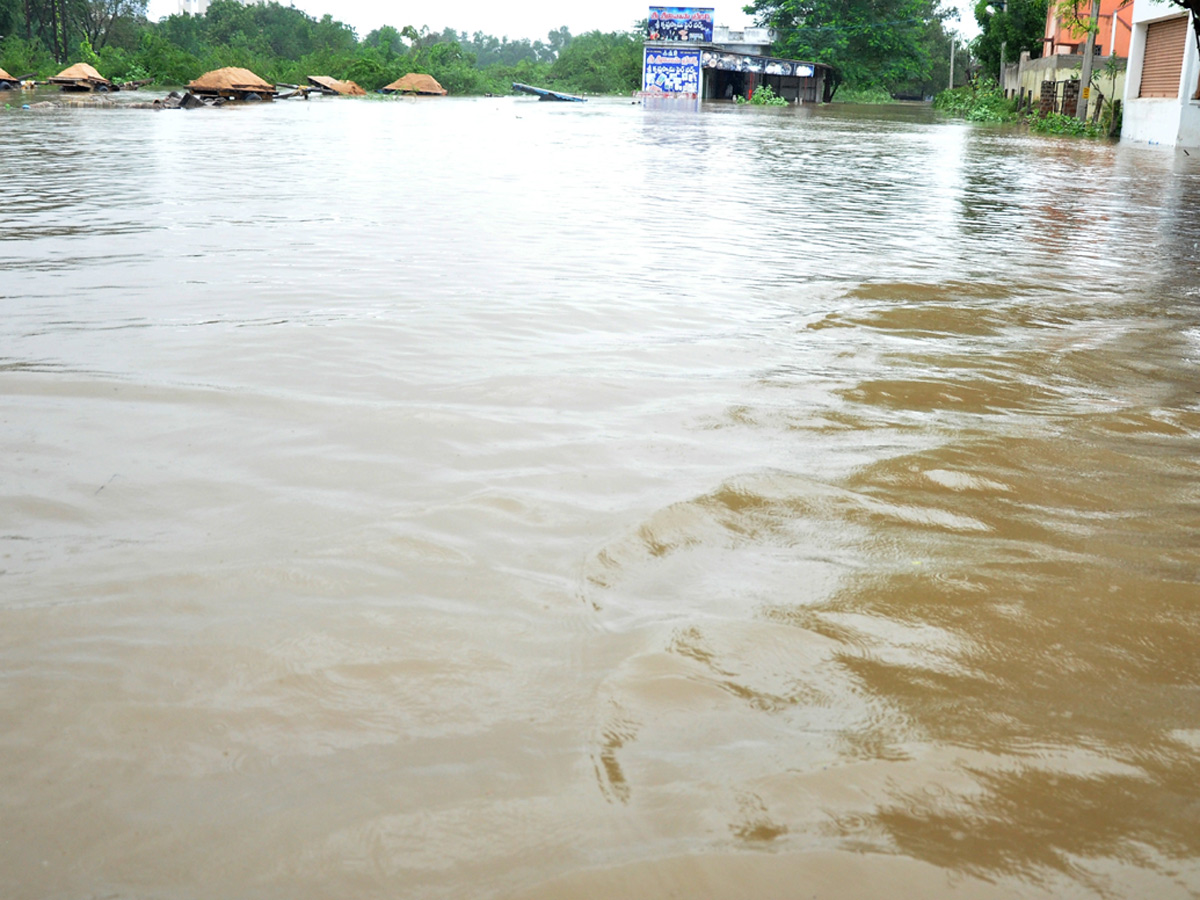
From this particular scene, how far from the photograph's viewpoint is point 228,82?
43906 mm

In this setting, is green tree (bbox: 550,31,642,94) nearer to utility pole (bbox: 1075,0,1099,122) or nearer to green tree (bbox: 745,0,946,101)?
green tree (bbox: 745,0,946,101)

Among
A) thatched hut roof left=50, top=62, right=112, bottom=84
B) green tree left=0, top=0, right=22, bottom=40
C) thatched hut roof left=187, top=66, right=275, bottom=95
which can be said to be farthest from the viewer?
green tree left=0, top=0, right=22, bottom=40

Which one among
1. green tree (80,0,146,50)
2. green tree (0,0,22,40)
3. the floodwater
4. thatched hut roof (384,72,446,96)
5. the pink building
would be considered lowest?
the floodwater

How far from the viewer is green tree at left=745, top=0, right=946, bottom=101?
61.3 meters

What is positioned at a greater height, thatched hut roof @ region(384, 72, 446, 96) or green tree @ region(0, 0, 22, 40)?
green tree @ region(0, 0, 22, 40)

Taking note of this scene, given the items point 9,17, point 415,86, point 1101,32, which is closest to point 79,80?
point 9,17

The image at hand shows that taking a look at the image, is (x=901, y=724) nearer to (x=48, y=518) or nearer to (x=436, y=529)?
(x=436, y=529)

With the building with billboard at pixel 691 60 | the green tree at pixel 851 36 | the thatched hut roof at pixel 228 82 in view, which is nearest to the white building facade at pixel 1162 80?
the building with billboard at pixel 691 60

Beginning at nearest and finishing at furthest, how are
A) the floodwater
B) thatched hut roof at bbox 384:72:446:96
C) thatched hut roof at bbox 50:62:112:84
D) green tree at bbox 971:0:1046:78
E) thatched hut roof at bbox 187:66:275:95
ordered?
the floodwater < green tree at bbox 971:0:1046:78 < thatched hut roof at bbox 50:62:112:84 < thatched hut roof at bbox 187:66:275:95 < thatched hut roof at bbox 384:72:446:96

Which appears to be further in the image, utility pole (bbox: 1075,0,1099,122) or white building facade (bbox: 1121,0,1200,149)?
utility pole (bbox: 1075,0,1099,122)

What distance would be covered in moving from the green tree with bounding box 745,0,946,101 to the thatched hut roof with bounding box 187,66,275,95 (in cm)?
3364

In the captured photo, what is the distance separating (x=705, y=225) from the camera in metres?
8.59

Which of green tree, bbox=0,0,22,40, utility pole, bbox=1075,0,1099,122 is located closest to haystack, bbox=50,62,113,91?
green tree, bbox=0,0,22,40

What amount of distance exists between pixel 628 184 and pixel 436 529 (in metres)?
10.3
